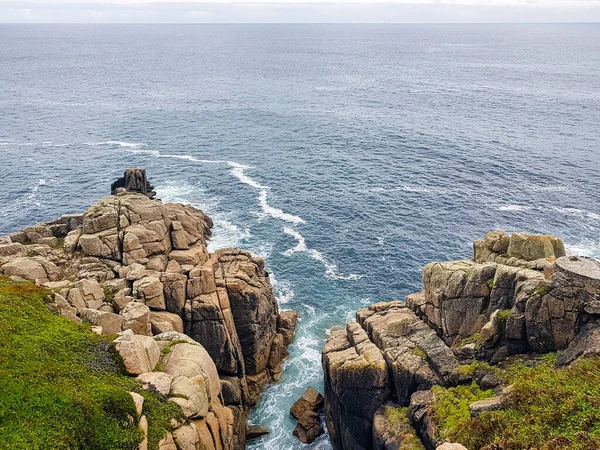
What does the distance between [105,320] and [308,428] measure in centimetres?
2388

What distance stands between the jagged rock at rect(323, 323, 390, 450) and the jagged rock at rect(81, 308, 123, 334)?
67.2 feet

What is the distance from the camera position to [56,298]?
4662 centimetres

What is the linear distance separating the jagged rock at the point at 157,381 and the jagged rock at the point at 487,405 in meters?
22.4

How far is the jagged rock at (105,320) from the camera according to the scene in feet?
148

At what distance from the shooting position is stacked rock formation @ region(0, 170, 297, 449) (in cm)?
4056

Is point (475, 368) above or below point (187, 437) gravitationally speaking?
above

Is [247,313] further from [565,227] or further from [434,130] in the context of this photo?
[434,130]

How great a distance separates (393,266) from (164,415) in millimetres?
52548

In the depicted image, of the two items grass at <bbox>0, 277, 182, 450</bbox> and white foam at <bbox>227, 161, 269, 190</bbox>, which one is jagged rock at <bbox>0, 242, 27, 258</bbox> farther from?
white foam at <bbox>227, 161, 269, 190</bbox>

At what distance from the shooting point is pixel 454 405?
39.5 meters

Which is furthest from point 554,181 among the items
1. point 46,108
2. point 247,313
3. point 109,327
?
point 46,108

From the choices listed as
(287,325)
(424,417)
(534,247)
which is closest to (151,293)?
(287,325)

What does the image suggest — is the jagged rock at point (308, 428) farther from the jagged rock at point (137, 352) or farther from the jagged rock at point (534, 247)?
the jagged rock at point (534, 247)

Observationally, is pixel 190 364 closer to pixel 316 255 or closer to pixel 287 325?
pixel 287 325
